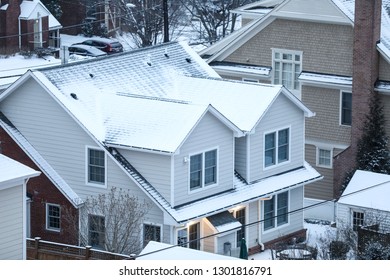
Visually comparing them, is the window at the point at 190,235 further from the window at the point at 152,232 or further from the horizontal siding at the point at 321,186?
the horizontal siding at the point at 321,186

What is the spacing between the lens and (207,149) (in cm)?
3903

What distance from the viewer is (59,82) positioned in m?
40.2

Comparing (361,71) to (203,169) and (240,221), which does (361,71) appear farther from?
(203,169)

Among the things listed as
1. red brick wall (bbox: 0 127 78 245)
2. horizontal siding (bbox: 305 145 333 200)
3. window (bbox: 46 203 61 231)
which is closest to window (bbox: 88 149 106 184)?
red brick wall (bbox: 0 127 78 245)

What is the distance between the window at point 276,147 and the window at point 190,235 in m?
3.88

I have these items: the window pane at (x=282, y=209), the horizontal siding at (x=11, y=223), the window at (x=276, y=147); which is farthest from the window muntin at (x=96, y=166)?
the horizontal siding at (x=11, y=223)

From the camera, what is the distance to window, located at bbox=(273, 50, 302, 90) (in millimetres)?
51188

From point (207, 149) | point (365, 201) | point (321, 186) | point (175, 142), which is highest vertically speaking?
Result: point (175, 142)

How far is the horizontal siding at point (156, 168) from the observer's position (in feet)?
124

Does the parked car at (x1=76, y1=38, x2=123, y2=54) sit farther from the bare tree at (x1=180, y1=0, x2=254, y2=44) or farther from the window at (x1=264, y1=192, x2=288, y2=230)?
the window at (x1=264, y1=192, x2=288, y2=230)

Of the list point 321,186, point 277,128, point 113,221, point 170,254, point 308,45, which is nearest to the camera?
point 170,254

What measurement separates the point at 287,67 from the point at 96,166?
46.8 feet

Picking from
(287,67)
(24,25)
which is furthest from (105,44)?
(287,67)
